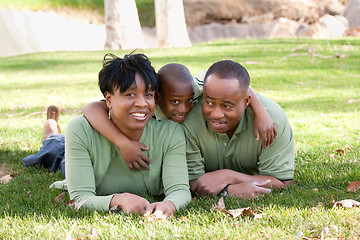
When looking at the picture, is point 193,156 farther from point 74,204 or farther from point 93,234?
point 93,234

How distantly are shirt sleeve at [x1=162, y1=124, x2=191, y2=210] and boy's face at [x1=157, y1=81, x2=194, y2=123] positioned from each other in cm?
14

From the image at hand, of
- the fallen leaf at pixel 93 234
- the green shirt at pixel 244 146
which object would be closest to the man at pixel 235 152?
the green shirt at pixel 244 146

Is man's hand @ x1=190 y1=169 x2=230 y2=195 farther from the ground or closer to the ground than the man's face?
closer to the ground

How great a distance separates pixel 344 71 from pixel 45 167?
8.13 meters

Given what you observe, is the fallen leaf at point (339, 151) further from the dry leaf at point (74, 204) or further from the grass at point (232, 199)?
the dry leaf at point (74, 204)

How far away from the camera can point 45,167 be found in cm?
502

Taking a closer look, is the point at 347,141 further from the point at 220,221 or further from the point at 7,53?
the point at 7,53

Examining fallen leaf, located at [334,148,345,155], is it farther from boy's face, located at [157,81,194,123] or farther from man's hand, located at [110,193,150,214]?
man's hand, located at [110,193,150,214]

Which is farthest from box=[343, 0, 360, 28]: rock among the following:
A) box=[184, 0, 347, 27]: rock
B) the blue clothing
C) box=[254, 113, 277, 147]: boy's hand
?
box=[254, 113, 277, 147]: boy's hand

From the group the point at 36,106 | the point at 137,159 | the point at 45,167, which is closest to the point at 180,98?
the point at 137,159

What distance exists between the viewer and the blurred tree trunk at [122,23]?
16.4 meters

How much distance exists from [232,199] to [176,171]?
1.53 feet

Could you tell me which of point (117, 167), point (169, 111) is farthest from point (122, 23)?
point (117, 167)

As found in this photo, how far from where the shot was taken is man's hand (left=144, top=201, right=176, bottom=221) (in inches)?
128
